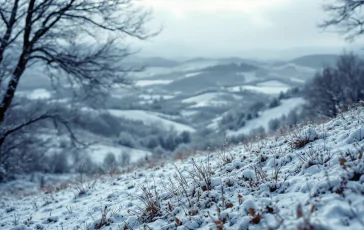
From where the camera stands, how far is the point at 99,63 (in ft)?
29.3

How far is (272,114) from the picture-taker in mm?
91625

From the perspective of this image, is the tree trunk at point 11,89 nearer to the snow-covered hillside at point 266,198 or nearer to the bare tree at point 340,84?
the snow-covered hillside at point 266,198

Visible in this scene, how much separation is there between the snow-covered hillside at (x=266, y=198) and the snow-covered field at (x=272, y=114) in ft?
260

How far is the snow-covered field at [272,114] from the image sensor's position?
85.4 m

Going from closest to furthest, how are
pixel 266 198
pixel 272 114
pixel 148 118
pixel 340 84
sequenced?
pixel 266 198
pixel 340 84
pixel 272 114
pixel 148 118

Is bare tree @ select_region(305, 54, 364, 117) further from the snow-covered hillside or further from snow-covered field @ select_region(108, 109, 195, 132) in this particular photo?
snow-covered field @ select_region(108, 109, 195, 132)

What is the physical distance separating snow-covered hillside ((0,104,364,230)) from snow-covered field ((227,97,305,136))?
7917cm

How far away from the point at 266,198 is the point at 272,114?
91.9 meters

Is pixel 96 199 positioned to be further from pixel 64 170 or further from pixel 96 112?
pixel 64 170

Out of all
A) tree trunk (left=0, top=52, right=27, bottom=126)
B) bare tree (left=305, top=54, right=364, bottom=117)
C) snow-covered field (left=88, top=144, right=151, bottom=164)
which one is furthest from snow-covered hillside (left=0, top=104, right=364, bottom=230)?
snow-covered field (left=88, top=144, right=151, bottom=164)

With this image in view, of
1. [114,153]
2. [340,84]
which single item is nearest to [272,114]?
[114,153]

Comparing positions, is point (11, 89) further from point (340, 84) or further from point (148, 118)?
point (148, 118)

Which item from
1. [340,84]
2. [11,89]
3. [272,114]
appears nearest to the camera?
[11,89]

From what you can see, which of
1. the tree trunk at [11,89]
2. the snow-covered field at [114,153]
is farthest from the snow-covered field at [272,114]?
the tree trunk at [11,89]
